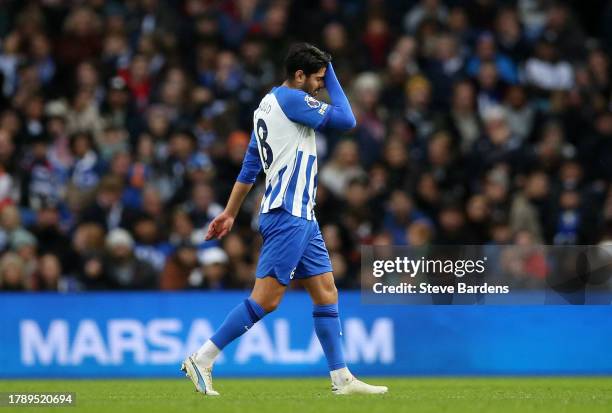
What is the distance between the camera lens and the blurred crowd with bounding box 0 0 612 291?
570 inches

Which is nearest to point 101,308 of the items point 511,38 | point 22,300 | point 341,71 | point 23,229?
point 22,300

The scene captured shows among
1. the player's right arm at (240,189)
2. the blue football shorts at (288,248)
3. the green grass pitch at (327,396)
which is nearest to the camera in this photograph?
the green grass pitch at (327,396)

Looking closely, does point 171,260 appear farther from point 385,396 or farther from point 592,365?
point 385,396

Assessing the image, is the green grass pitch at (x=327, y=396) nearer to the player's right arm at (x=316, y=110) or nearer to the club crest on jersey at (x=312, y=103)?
the player's right arm at (x=316, y=110)

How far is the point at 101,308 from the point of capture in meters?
13.4

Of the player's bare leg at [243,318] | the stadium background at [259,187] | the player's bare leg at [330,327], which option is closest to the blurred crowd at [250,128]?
the stadium background at [259,187]

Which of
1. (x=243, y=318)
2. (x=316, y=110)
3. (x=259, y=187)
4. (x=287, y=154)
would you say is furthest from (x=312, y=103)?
(x=259, y=187)

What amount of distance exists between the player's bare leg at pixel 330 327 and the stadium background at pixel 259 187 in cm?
280

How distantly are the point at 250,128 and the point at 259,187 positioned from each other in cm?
95

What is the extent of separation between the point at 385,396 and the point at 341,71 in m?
7.80

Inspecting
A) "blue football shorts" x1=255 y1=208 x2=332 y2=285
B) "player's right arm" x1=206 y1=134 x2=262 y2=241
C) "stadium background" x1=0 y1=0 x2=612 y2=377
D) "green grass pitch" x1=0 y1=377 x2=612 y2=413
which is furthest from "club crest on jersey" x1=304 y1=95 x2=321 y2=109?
"stadium background" x1=0 y1=0 x2=612 y2=377

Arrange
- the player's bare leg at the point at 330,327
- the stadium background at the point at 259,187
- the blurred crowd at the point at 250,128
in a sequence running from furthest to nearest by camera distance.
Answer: the blurred crowd at the point at 250,128 → the stadium background at the point at 259,187 → the player's bare leg at the point at 330,327

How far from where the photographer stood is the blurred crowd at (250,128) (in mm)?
14469

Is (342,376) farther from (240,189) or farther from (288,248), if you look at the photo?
(240,189)
